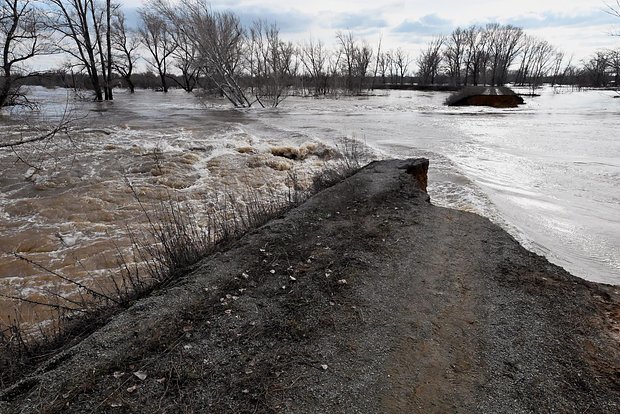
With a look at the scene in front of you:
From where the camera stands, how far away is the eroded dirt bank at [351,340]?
2381mm

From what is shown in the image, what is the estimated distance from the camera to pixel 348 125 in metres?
21.4

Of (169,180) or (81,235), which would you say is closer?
(81,235)

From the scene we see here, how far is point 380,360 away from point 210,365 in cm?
119

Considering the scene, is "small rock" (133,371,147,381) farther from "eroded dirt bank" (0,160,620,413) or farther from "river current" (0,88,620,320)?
"river current" (0,88,620,320)

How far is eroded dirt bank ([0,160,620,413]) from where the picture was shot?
2381mm

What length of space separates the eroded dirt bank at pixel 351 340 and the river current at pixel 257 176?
261cm

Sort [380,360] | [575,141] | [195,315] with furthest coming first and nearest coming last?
[575,141], [195,315], [380,360]

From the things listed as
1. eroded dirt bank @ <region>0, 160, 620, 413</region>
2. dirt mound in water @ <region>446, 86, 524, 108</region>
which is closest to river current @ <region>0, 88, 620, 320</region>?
eroded dirt bank @ <region>0, 160, 620, 413</region>

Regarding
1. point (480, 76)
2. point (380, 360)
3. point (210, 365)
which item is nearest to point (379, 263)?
point (380, 360)

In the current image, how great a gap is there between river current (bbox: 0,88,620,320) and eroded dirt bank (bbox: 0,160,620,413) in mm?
2609

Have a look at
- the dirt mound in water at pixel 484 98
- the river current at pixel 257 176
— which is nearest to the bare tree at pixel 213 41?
the river current at pixel 257 176

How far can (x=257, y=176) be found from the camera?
36.6 ft

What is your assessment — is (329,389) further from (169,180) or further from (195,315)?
(169,180)

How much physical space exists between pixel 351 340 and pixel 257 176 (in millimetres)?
8612
